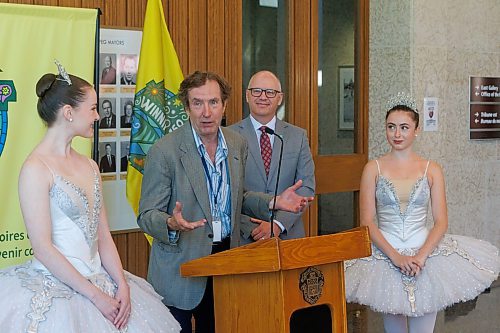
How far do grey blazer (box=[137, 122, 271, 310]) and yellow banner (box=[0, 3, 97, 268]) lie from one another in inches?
39.7

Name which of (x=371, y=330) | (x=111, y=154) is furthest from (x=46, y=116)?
(x=371, y=330)

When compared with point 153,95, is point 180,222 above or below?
below

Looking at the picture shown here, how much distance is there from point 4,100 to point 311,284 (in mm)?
1958

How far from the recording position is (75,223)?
285cm

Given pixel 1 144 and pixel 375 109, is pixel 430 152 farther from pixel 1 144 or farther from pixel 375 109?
pixel 1 144

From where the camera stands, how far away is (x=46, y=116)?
2.84 m

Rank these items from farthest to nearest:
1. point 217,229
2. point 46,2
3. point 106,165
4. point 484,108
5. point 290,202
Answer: point 484,108, point 106,165, point 46,2, point 217,229, point 290,202

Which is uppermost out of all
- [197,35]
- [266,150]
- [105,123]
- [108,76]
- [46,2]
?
[46,2]

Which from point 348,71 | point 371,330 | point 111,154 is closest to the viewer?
point 111,154

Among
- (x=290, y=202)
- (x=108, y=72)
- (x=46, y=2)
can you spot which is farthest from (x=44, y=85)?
(x=108, y=72)

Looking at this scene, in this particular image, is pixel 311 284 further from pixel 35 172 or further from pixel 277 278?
pixel 35 172

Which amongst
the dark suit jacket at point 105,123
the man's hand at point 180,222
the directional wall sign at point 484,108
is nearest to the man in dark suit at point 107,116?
the dark suit jacket at point 105,123

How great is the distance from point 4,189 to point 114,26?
125 cm

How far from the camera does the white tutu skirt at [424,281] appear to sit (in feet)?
12.5
